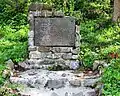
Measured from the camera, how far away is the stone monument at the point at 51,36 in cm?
1224

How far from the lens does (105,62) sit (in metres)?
11.1

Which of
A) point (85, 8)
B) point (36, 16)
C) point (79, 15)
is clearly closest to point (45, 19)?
point (36, 16)

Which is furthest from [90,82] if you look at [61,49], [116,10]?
[116,10]

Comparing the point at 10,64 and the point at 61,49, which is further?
the point at 61,49

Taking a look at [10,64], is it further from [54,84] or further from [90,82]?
[90,82]

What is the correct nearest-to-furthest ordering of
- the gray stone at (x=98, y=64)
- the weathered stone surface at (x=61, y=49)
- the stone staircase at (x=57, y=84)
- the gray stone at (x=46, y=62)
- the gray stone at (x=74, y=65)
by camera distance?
the stone staircase at (x=57, y=84), the gray stone at (x=98, y=64), the gray stone at (x=74, y=65), the gray stone at (x=46, y=62), the weathered stone surface at (x=61, y=49)

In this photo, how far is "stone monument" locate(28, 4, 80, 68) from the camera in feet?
40.2

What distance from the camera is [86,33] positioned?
16.1 meters

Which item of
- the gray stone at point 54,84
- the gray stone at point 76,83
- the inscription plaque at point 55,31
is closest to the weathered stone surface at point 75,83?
the gray stone at point 76,83

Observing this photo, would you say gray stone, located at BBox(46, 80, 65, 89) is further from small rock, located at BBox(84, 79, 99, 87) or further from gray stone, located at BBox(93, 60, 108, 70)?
gray stone, located at BBox(93, 60, 108, 70)

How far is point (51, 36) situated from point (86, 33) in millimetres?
4078

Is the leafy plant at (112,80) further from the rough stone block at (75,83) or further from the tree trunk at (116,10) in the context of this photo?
the tree trunk at (116,10)

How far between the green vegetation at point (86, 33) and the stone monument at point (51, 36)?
0.41 metres

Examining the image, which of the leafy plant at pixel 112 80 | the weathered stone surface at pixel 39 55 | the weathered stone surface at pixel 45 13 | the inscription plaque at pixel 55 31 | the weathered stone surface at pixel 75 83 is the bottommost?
the weathered stone surface at pixel 75 83
